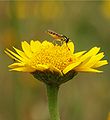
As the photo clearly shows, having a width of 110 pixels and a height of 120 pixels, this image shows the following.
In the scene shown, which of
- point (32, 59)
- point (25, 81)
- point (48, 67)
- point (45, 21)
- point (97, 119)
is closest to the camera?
point (48, 67)

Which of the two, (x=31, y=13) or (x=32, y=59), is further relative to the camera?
(x=31, y=13)

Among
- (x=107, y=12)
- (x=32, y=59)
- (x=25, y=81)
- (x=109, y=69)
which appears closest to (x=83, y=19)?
(x=107, y=12)

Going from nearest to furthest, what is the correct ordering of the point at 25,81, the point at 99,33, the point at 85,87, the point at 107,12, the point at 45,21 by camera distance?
1. the point at 25,81
2. the point at 85,87
3. the point at 99,33
4. the point at 45,21
5. the point at 107,12

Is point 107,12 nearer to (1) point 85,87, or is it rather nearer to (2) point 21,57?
(1) point 85,87

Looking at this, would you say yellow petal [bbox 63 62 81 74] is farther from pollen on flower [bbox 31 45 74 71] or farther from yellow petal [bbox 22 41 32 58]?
yellow petal [bbox 22 41 32 58]

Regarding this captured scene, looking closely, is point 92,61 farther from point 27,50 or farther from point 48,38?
point 48,38

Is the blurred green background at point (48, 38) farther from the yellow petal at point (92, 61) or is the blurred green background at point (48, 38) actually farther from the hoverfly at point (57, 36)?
the yellow petal at point (92, 61)

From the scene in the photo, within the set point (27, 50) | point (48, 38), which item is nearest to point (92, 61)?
point (27, 50)
